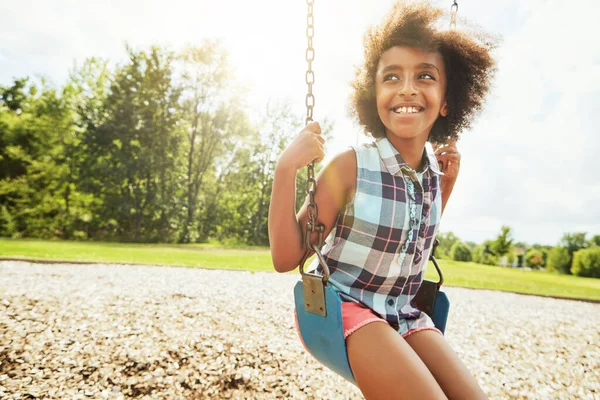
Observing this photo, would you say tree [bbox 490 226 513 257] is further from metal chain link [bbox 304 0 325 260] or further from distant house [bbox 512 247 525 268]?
metal chain link [bbox 304 0 325 260]

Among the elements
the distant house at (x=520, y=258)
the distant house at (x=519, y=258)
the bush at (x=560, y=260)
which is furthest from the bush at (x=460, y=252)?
the distant house at (x=520, y=258)

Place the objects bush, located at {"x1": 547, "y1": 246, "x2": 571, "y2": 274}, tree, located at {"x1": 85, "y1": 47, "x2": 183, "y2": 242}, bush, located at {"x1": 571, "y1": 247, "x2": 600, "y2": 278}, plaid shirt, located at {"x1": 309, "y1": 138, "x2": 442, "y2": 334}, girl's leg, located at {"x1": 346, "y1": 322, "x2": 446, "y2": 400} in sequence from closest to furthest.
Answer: girl's leg, located at {"x1": 346, "y1": 322, "x2": 446, "y2": 400} → plaid shirt, located at {"x1": 309, "y1": 138, "x2": 442, "y2": 334} → tree, located at {"x1": 85, "y1": 47, "x2": 183, "y2": 242} → bush, located at {"x1": 571, "y1": 247, "x2": 600, "y2": 278} → bush, located at {"x1": 547, "y1": 246, "x2": 571, "y2": 274}

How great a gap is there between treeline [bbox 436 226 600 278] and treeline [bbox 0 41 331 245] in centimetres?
1181

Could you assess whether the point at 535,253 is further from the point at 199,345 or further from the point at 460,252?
the point at 199,345

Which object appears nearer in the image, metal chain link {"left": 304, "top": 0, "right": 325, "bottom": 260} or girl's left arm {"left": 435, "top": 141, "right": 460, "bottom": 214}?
metal chain link {"left": 304, "top": 0, "right": 325, "bottom": 260}

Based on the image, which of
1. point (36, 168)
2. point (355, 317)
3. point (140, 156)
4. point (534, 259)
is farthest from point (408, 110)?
point (534, 259)

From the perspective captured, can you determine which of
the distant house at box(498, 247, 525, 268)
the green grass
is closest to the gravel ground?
the green grass

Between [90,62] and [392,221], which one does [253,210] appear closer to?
[90,62]

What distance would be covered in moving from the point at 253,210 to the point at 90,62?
13.0 m

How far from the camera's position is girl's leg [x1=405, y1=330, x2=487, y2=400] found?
1582 millimetres

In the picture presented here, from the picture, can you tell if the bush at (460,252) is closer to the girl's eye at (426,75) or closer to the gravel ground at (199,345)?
the gravel ground at (199,345)

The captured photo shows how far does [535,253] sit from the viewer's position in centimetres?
5778

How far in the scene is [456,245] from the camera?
151ft

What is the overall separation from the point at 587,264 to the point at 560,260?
21.6 ft
